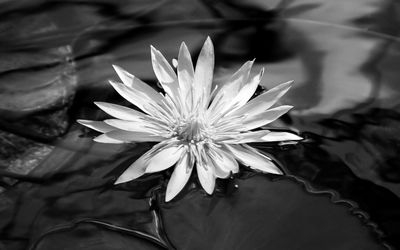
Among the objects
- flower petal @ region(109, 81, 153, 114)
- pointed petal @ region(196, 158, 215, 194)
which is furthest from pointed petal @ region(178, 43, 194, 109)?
pointed petal @ region(196, 158, 215, 194)

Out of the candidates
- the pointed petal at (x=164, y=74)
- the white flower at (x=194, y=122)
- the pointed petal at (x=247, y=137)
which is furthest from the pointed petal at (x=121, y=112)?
the pointed petal at (x=247, y=137)

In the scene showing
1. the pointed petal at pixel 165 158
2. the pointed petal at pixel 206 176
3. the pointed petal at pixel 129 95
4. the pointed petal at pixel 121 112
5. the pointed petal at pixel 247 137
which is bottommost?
the pointed petal at pixel 206 176

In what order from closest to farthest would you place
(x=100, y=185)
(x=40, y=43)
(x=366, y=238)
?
1. (x=366, y=238)
2. (x=100, y=185)
3. (x=40, y=43)

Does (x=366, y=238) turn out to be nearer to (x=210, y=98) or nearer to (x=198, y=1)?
(x=210, y=98)

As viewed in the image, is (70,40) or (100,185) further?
(70,40)

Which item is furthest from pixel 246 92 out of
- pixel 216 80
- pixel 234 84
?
pixel 216 80

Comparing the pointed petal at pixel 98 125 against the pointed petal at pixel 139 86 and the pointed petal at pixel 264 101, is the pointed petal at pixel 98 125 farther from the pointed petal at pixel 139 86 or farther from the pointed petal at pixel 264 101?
the pointed petal at pixel 264 101

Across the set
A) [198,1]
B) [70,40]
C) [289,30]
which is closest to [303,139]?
[289,30]
